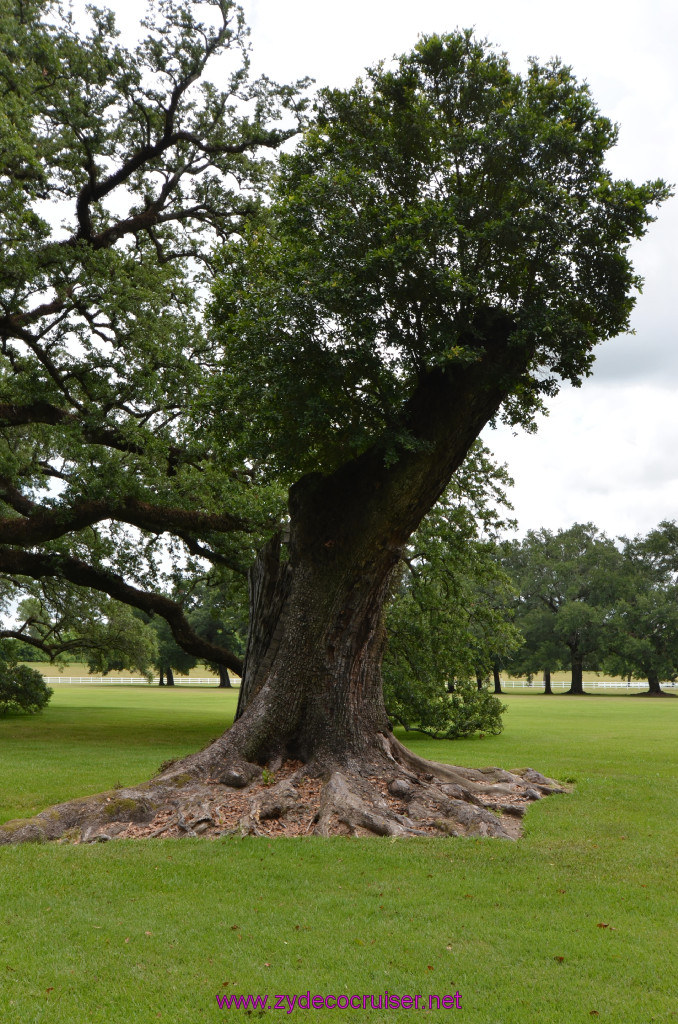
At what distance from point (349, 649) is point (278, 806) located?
2538 millimetres

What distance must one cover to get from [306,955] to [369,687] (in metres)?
6.00

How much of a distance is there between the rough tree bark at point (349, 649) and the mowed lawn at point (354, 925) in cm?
144

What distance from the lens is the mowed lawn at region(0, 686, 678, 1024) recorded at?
470 cm

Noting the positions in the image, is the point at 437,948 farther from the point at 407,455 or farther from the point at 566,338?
the point at 566,338

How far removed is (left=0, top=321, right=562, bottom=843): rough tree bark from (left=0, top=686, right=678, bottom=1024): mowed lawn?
1.44 metres

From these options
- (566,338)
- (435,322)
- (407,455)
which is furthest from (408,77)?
(407,455)

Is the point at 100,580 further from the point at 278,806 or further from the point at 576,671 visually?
the point at 576,671

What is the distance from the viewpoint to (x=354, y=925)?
5859mm

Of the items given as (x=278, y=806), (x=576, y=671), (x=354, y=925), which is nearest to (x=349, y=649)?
(x=278, y=806)

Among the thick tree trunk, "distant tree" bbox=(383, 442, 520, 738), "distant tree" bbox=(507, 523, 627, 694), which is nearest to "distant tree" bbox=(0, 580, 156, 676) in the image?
"distant tree" bbox=(383, 442, 520, 738)

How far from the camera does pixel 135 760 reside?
16.1 meters

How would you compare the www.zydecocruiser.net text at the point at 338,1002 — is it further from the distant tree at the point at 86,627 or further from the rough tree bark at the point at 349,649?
the distant tree at the point at 86,627

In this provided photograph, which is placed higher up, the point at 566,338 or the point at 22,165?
the point at 22,165

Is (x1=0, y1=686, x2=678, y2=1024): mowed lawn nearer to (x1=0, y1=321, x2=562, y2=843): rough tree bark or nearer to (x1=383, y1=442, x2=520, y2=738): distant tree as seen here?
(x1=0, y1=321, x2=562, y2=843): rough tree bark
